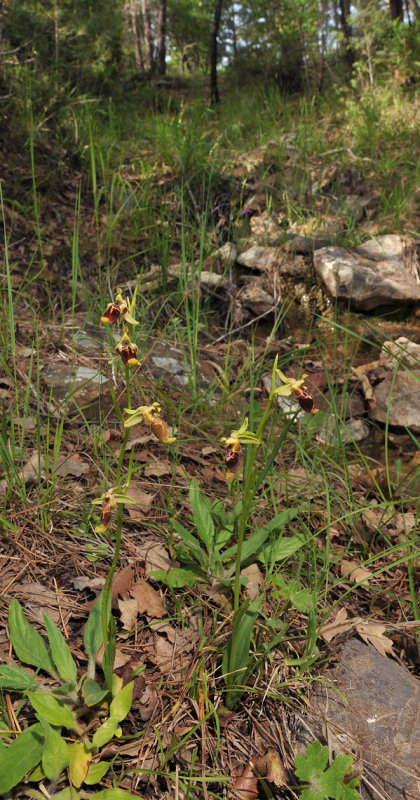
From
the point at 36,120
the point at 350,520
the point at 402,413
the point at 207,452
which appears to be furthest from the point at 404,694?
the point at 36,120

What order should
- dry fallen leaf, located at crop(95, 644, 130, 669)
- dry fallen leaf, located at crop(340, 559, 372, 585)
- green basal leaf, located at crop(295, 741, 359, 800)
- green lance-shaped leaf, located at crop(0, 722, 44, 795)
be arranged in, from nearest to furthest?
green lance-shaped leaf, located at crop(0, 722, 44, 795)
green basal leaf, located at crop(295, 741, 359, 800)
dry fallen leaf, located at crop(95, 644, 130, 669)
dry fallen leaf, located at crop(340, 559, 372, 585)

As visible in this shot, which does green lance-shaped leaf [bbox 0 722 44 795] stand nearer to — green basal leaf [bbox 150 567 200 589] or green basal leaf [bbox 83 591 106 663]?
green basal leaf [bbox 83 591 106 663]

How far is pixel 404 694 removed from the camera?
127 cm

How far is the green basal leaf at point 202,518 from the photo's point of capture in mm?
1483

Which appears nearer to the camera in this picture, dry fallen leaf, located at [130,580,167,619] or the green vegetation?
the green vegetation

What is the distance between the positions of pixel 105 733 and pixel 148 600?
15.0 inches

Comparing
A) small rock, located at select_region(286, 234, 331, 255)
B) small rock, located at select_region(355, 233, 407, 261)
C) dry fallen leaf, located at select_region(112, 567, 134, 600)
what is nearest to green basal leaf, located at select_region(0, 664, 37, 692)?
dry fallen leaf, located at select_region(112, 567, 134, 600)

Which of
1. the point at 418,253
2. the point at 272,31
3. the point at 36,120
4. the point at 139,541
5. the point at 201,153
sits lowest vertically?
the point at 139,541

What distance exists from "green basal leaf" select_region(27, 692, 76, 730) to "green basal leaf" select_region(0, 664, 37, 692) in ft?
0.11

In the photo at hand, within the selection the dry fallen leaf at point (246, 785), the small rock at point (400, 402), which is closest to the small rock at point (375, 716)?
the dry fallen leaf at point (246, 785)

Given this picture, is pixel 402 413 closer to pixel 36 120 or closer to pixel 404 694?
pixel 404 694

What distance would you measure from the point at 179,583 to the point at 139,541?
0.25 m

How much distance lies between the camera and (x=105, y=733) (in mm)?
1049

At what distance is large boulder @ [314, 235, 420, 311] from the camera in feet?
11.4
